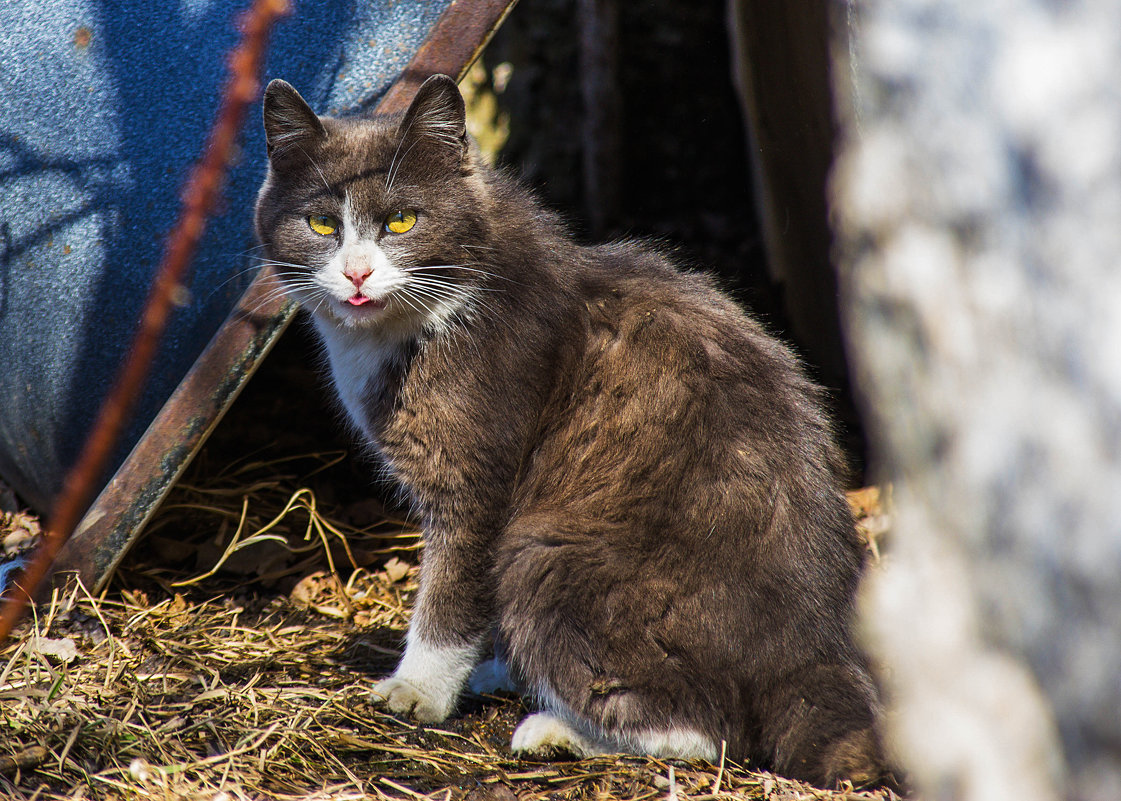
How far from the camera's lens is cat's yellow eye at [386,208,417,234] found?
8.39 ft

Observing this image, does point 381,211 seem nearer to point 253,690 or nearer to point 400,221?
point 400,221

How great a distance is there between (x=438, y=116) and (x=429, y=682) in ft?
5.11

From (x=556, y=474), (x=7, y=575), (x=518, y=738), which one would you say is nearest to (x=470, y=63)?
(x=556, y=474)

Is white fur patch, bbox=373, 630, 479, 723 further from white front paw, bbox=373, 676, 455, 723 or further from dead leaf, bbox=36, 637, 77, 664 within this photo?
dead leaf, bbox=36, 637, 77, 664

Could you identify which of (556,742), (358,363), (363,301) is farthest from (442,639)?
(363,301)

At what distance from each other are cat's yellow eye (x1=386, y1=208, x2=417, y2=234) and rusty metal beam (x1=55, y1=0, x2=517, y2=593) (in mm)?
390

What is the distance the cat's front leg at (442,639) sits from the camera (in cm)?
250

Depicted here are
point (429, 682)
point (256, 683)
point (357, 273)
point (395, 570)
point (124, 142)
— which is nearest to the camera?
point (357, 273)

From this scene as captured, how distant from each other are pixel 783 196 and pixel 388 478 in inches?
93.6

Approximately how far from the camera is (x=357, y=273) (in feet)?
7.93

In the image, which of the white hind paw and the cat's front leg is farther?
the cat's front leg

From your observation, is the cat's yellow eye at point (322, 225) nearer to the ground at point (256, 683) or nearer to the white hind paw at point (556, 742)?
the ground at point (256, 683)

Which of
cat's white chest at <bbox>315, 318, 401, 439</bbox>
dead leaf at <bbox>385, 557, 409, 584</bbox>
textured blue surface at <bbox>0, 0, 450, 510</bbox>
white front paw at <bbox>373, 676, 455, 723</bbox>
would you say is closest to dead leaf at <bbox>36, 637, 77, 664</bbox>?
textured blue surface at <bbox>0, 0, 450, 510</bbox>

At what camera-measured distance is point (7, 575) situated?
2.92 meters
